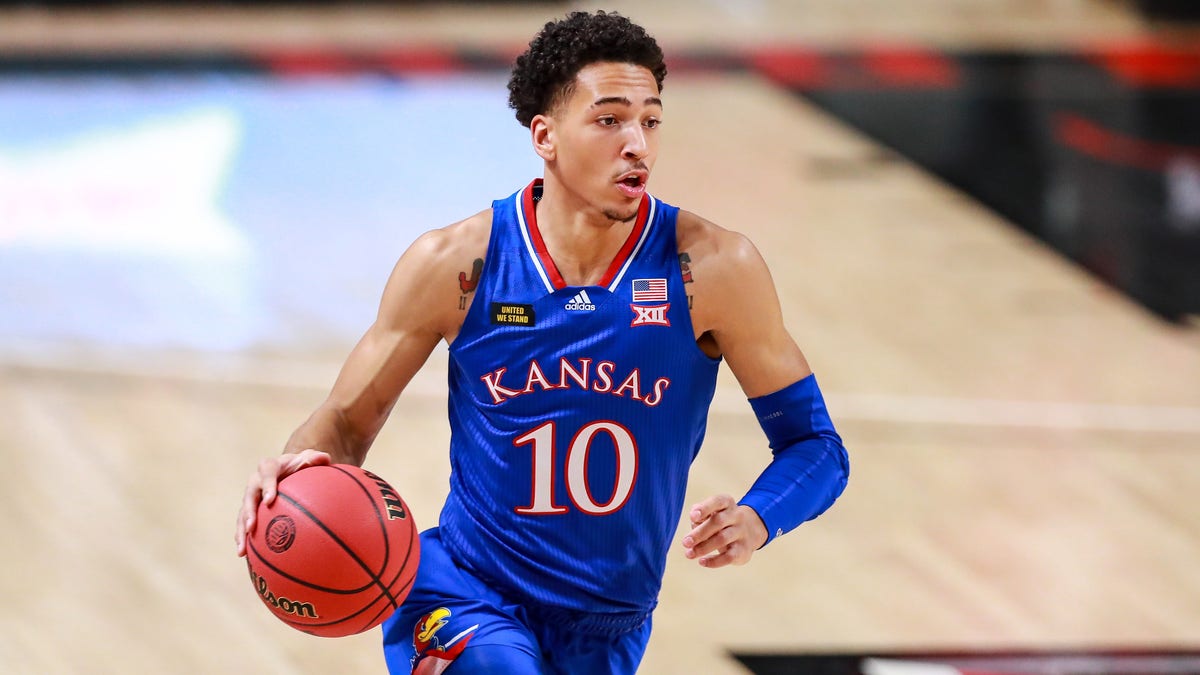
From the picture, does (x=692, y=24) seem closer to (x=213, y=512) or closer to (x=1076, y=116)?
→ (x=1076, y=116)

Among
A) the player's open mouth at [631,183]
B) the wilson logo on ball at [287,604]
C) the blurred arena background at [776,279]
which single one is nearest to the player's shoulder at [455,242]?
the player's open mouth at [631,183]

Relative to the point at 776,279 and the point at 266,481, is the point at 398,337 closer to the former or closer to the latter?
the point at 266,481

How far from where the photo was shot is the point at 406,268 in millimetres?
4184

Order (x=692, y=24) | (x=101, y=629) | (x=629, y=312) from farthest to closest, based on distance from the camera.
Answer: (x=692, y=24), (x=101, y=629), (x=629, y=312)

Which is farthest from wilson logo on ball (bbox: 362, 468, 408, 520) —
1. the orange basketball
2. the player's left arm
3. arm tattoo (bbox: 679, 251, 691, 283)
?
arm tattoo (bbox: 679, 251, 691, 283)

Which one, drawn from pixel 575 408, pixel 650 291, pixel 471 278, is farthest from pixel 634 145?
pixel 575 408

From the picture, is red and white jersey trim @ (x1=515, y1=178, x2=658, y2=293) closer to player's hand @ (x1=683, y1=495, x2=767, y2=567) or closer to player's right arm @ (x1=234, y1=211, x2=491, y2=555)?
player's right arm @ (x1=234, y1=211, x2=491, y2=555)

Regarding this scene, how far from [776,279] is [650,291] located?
610 centimetres

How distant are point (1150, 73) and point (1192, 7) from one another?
8.43 ft

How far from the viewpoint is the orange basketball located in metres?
3.88

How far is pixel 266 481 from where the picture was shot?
3932 mm

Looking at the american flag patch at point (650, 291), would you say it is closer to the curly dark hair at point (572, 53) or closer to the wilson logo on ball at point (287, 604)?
the curly dark hair at point (572, 53)

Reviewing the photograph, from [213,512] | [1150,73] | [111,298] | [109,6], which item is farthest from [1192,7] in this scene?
[213,512]

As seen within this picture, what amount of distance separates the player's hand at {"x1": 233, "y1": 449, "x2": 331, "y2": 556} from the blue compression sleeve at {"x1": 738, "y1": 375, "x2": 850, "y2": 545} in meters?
1.07
